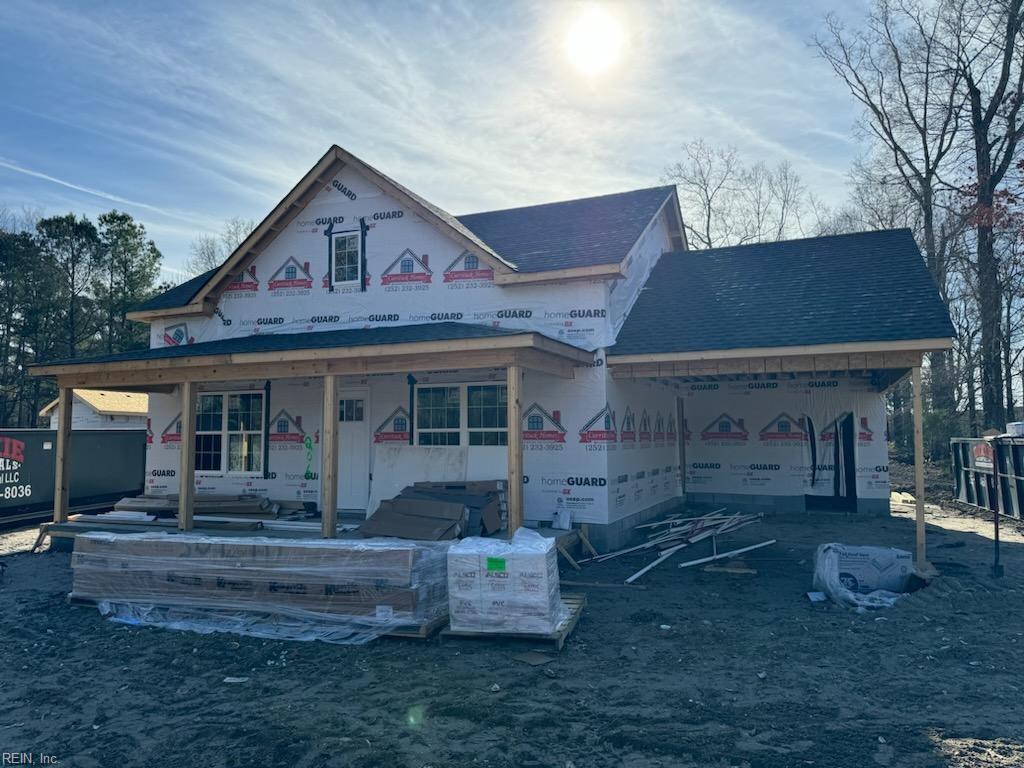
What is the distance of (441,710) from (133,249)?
120 ft

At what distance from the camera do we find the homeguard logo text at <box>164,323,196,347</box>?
15.1m

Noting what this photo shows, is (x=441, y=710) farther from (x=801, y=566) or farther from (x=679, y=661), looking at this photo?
(x=801, y=566)

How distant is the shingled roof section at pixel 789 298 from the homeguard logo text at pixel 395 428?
4.19 m

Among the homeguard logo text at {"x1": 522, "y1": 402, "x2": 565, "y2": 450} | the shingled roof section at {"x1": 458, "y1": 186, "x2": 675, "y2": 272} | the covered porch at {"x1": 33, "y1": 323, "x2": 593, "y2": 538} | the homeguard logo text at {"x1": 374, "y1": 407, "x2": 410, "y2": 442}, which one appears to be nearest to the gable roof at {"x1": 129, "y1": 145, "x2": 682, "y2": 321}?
the shingled roof section at {"x1": 458, "y1": 186, "x2": 675, "y2": 272}

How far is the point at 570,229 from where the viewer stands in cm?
1423

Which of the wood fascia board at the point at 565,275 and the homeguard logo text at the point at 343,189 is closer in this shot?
the wood fascia board at the point at 565,275

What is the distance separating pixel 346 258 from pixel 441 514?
6.36 m

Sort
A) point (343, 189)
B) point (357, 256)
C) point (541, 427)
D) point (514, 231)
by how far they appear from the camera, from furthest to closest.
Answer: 1. point (514, 231)
2. point (343, 189)
3. point (357, 256)
4. point (541, 427)

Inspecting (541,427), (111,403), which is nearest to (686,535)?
(541,427)

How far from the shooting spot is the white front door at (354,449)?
536 inches

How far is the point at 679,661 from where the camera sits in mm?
6414

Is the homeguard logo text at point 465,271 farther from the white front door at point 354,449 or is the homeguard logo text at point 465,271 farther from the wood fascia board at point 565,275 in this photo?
the white front door at point 354,449

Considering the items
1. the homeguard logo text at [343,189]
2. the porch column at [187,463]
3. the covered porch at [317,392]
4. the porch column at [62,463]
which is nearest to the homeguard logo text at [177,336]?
the covered porch at [317,392]

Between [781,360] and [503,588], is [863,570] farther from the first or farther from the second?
[503,588]
